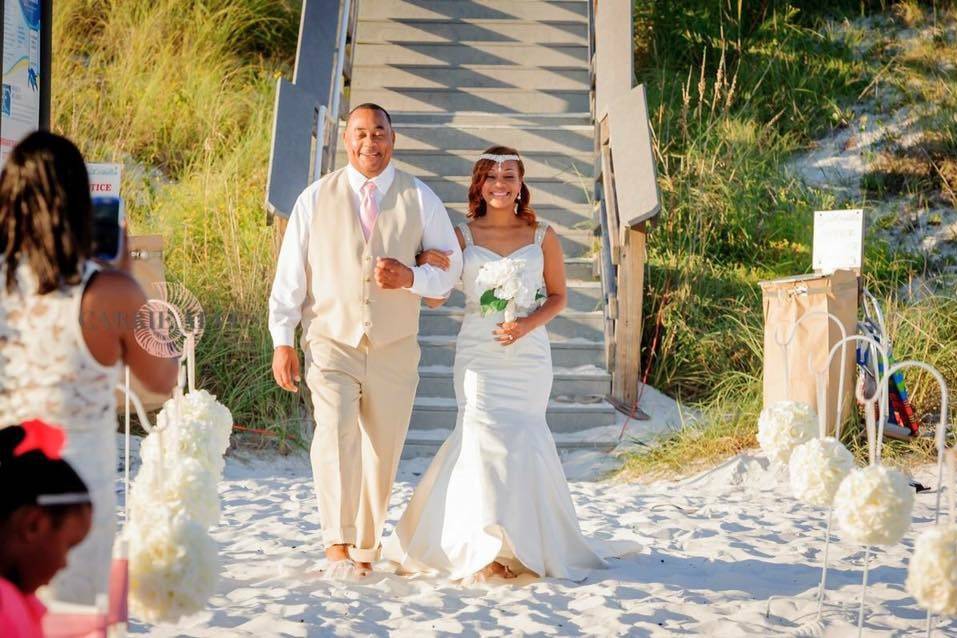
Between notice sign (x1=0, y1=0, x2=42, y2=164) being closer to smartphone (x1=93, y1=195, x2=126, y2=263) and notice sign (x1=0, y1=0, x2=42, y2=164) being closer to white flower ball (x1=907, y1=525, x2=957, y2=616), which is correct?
smartphone (x1=93, y1=195, x2=126, y2=263)

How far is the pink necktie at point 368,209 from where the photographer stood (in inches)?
168

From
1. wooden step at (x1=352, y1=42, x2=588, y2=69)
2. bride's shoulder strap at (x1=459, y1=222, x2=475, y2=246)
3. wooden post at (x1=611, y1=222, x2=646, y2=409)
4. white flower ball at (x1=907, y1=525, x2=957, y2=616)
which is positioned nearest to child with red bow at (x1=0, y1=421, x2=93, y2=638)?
white flower ball at (x1=907, y1=525, x2=957, y2=616)

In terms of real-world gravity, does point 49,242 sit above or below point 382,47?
below

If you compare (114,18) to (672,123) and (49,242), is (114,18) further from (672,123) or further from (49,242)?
(49,242)

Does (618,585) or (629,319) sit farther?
(629,319)

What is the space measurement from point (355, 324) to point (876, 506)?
2.01 meters

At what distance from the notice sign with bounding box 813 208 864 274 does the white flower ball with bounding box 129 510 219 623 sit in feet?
15.5

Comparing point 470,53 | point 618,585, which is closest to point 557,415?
point 618,585

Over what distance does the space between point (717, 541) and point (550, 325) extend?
285 cm

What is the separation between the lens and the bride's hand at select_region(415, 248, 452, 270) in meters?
4.29

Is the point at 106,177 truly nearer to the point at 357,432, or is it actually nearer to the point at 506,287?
the point at 357,432

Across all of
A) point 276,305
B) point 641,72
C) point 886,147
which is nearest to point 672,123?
point 641,72

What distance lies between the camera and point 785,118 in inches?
409

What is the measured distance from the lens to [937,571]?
262cm
